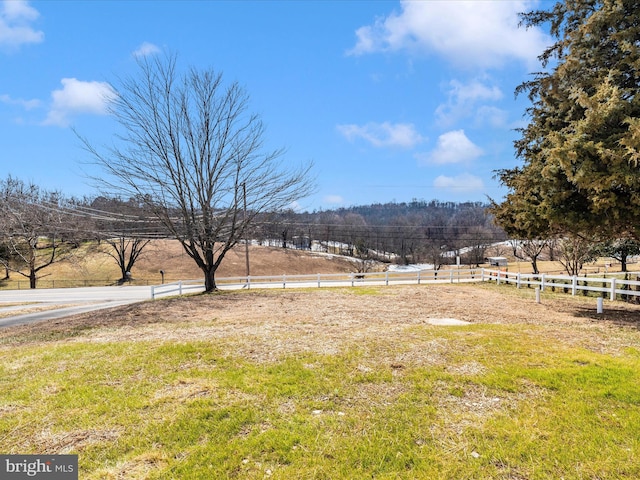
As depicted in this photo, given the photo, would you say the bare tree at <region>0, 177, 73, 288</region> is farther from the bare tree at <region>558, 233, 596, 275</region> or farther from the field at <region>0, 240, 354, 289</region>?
the bare tree at <region>558, 233, 596, 275</region>

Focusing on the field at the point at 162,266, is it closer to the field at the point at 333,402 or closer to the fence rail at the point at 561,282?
the fence rail at the point at 561,282

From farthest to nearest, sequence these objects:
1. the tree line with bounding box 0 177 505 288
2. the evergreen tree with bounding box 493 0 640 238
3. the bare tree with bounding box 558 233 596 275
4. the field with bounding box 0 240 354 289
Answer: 1. the field with bounding box 0 240 354 289
2. the bare tree with bounding box 558 233 596 275
3. the tree line with bounding box 0 177 505 288
4. the evergreen tree with bounding box 493 0 640 238

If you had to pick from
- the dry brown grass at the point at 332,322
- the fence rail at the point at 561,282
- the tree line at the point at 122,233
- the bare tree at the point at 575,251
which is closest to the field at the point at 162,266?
the tree line at the point at 122,233

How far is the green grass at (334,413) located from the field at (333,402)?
2 centimetres

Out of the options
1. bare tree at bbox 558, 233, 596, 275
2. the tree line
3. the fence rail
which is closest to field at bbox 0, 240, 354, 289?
the tree line

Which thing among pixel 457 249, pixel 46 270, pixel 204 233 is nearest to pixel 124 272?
pixel 46 270

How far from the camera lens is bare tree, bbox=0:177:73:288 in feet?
77.9

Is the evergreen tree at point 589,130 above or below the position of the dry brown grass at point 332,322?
above

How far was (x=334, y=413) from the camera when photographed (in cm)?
436

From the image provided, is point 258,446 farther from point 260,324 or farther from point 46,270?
point 46,270

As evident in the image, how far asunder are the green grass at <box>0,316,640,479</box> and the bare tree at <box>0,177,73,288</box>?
54.1ft

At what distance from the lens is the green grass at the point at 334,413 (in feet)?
11.2

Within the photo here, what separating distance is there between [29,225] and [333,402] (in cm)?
3467

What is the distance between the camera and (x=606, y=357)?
20.5 ft
